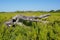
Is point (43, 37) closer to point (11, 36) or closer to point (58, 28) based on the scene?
point (58, 28)

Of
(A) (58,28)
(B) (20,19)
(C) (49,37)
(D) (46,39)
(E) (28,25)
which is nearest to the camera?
(D) (46,39)

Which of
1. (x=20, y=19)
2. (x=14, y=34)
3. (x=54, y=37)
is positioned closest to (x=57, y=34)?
(x=54, y=37)

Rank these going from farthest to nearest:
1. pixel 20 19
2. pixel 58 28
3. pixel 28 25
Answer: pixel 20 19, pixel 28 25, pixel 58 28

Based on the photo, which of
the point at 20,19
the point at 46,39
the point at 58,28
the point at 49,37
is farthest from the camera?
the point at 20,19

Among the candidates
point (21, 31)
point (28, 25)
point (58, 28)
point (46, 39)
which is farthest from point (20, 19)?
point (46, 39)

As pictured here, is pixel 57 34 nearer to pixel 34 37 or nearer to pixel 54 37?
pixel 54 37

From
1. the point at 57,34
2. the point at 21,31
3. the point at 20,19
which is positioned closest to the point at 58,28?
the point at 57,34

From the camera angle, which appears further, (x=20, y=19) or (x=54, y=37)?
(x=20, y=19)

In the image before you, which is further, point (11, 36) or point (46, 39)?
point (11, 36)

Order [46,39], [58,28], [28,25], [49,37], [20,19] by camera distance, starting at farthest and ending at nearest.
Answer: [20,19], [28,25], [58,28], [49,37], [46,39]
